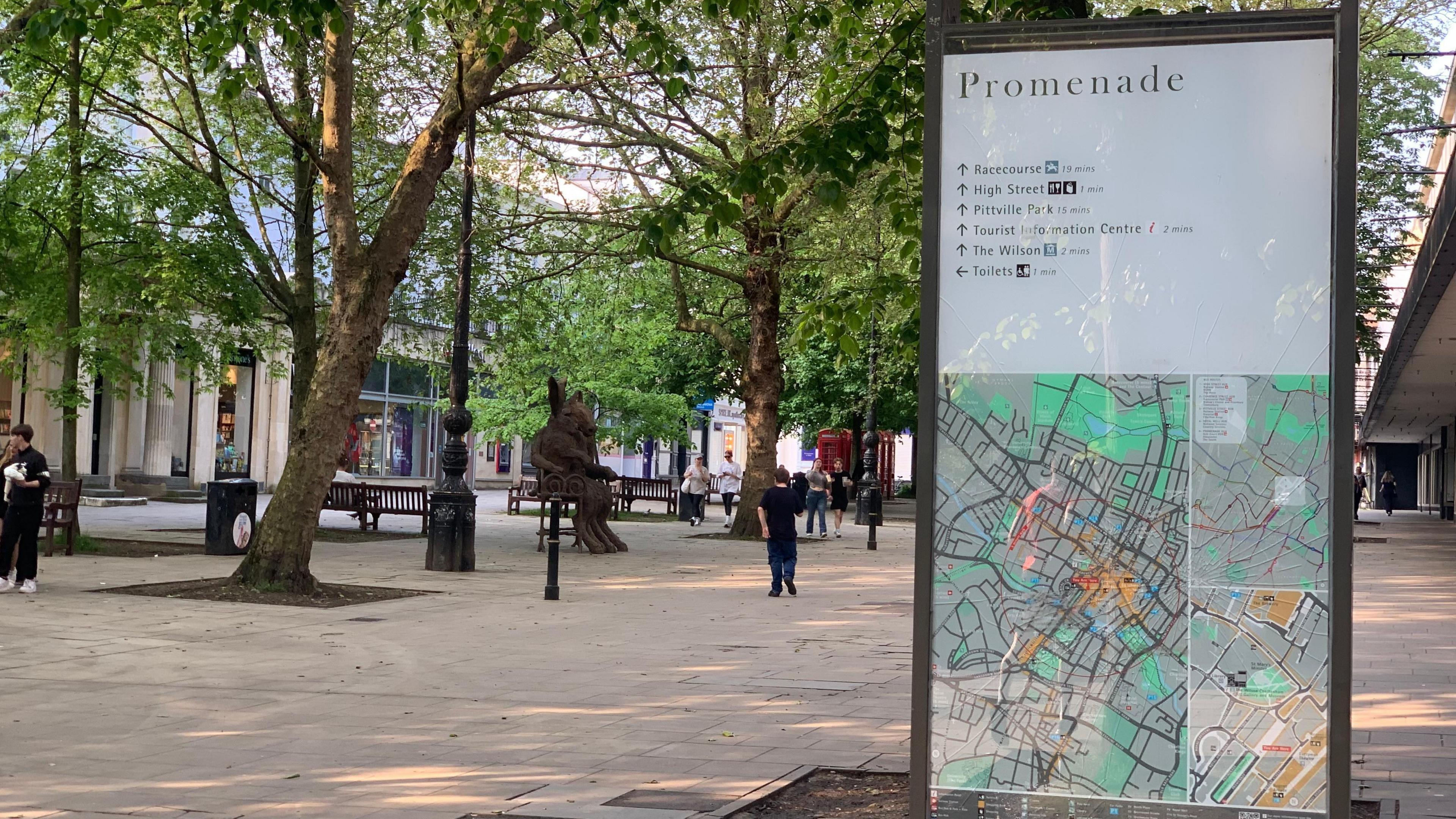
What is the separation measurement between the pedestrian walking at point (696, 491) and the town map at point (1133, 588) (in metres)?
27.3

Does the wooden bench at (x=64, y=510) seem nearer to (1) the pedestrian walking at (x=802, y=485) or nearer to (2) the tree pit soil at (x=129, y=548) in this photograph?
(2) the tree pit soil at (x=129, y=548)

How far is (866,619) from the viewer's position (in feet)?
46.0

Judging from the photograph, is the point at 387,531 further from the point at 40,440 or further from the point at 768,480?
the point at 40,440

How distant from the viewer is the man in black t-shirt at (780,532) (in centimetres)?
1614

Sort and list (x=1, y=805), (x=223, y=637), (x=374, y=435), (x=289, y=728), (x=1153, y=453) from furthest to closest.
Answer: (x=374, y=435) → (x=223, y=637) → (x=289, y=728) → (x=1, y=805) → (x=1153, y=453)

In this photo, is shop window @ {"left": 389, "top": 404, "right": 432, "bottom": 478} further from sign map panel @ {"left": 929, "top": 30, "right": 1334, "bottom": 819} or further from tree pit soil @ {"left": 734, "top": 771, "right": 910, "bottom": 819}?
sign map panel @ {"left": 929, "top": 30, "right": 1334, "bottom": 819}

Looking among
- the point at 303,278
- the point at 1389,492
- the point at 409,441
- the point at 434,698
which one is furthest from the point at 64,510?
the point at 1389,492

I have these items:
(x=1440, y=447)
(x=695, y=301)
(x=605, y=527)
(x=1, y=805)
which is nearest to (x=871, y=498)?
(x=605, y=527)

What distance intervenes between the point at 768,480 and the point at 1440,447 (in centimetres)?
4589

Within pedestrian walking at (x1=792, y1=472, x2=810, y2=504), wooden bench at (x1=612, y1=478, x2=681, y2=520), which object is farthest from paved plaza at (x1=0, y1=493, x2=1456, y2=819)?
wooden bench at (x1=612, y1=478, x2=681, y2=520)

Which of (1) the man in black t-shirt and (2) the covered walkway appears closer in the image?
(2) the covered walkway

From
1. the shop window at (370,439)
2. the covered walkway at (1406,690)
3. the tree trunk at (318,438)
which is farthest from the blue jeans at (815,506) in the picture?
the shop window at (370,439)

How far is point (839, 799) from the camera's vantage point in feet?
20.5

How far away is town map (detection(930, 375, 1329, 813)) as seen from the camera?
4.51 metres
